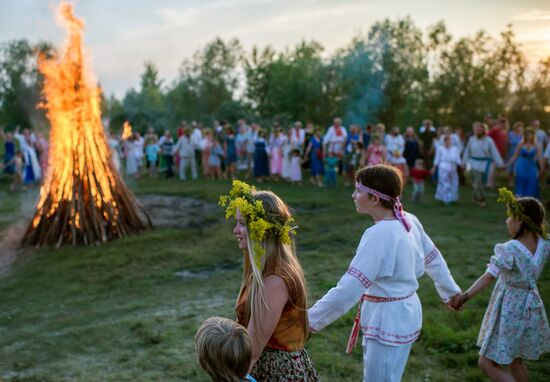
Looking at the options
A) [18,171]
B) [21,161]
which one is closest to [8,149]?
[21,161]

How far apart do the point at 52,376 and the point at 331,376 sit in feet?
8.35

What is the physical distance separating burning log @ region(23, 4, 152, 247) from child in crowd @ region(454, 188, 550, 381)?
8.08m

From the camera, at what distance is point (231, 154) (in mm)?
20766

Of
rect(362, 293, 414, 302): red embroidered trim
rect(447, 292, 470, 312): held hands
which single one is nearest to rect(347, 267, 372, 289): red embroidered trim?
rect(362, 293, 414, 302): red embroidered trim

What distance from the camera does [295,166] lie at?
18.8 metres

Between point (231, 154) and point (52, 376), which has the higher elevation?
point (231, 154)

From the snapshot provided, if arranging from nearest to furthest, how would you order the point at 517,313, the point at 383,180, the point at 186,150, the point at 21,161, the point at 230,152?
the point at 383,180
the point at 517,313
the point at 21,161
the point at 230,152
the point at 186,150

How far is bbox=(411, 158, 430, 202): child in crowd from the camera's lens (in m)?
14.8

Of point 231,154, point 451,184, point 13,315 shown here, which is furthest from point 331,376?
point 231,154

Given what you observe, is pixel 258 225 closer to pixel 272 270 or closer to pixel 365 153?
pixel 272 270

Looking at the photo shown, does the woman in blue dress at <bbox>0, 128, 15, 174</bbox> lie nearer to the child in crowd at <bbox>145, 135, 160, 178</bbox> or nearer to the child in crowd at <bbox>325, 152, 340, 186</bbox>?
the child in crowd at <bbox>145, 135, 160, 178</bbox>

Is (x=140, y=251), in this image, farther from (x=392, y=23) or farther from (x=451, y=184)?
(x=392, y=23)

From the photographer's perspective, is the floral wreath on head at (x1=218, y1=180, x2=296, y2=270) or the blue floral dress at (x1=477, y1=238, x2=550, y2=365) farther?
the blue floral dress at (x1=477, y1=238, x2=550, y2=365)

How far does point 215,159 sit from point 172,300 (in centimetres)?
1313
